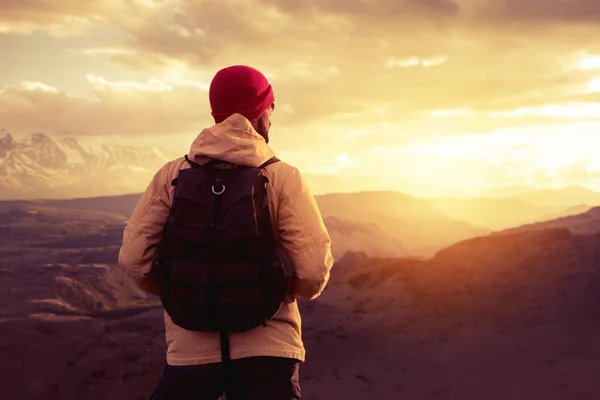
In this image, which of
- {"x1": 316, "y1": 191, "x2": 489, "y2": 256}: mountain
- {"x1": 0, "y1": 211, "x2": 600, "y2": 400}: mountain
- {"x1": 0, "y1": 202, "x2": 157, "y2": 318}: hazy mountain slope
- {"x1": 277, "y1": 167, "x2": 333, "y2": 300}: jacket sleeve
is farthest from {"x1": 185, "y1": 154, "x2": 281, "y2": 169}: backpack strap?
{"x1": 316, "y1": 191, "x2": 489, "y2": 256}: mountain

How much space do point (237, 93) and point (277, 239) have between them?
672 mm

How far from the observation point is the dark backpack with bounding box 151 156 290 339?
2303 millimetres

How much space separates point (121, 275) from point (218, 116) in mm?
44479

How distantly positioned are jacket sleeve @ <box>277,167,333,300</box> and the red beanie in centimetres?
39

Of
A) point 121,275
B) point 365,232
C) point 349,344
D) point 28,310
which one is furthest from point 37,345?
point 365,232

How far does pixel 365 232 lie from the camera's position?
4092 inches

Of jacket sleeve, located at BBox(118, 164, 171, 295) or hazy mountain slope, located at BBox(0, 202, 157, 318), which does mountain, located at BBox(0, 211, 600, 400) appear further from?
hazy mountain slope, located at BBox(0, 202, 157, 318)

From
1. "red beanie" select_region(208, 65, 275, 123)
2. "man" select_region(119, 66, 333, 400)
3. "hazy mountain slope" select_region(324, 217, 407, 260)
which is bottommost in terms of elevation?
"hazy mountain slope" select_region(324, 217, 407, 260)

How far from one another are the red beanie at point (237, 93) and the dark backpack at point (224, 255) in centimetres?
32

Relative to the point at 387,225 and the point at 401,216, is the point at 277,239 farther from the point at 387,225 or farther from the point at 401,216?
the point at 401,216

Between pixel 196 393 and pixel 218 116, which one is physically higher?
pixel 218 116

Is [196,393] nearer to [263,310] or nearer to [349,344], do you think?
[263,310]

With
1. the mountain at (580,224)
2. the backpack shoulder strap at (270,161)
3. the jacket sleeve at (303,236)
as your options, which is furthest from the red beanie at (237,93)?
the mountain at (580,224)

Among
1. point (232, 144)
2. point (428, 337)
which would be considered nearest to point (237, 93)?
point (232, 144)
